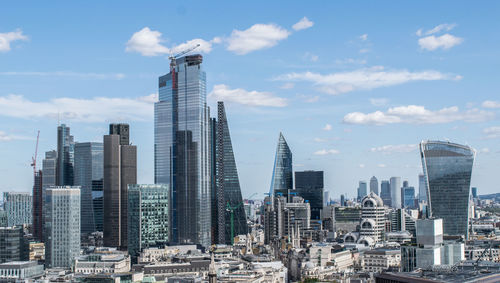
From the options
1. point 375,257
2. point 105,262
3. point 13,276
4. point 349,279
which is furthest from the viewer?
point 375,257

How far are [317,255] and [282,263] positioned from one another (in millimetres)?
10798

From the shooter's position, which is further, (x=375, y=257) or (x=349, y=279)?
(x=375, y=257)

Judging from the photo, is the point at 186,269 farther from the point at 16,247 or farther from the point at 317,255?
the point at 16,247

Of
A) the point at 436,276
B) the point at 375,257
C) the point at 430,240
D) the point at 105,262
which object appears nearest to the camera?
the point at 436,276

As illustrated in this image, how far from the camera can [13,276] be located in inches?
6663

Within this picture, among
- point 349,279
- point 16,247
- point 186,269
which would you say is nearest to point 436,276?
point 349,279

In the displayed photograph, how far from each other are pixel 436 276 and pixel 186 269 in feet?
247

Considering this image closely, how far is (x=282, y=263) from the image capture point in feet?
612

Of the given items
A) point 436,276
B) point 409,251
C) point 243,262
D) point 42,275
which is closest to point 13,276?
point 42,275

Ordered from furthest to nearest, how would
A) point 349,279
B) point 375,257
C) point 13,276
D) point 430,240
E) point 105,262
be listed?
point 375,257 < point 105,262 < point 13,276 < point 349,279 < point 430,240

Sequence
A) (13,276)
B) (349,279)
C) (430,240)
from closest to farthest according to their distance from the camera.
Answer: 1. (430,240)
2. (349,279)
3. (13,276)

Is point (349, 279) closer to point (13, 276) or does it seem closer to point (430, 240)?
point (430, 240)

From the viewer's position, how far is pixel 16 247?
19875 centimetres

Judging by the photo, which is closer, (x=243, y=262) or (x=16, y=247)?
(x=243, y=262)
